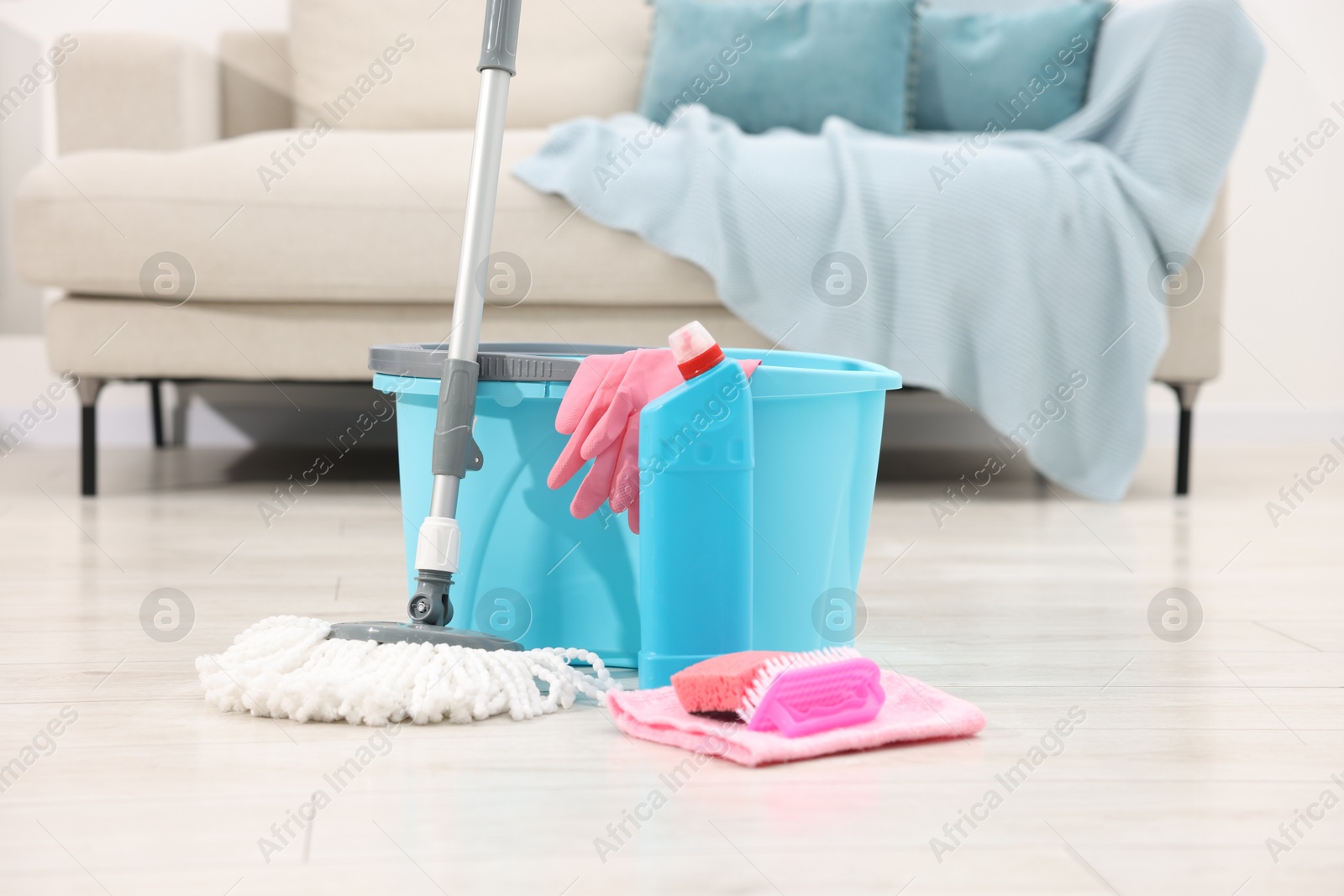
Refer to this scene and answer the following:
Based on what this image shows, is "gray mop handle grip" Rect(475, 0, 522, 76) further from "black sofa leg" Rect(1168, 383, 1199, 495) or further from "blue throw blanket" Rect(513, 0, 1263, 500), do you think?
"black sofa leg" Rect(1168, 383, 1199, 495)

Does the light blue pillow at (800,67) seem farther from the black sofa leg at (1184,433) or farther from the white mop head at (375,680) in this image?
the white mop head at (375,680)

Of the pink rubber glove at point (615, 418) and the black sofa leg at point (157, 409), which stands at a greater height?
the pink rubber glove at point (615, 418)

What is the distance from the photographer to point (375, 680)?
731mm

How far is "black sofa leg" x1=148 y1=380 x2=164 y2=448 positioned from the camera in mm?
2266

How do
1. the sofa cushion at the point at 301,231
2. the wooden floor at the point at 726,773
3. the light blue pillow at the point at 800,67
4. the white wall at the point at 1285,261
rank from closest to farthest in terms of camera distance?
the wooden floor at the point at 726,773 → the sofa cushion at the point at 301,231 → the light blue pillow at the point at 800,67 → the white wall at the point at 1285,261

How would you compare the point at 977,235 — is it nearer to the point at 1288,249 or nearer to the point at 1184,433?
the point at 1184,433

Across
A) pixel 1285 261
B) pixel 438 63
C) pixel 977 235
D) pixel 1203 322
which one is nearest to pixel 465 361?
pixel 977 235

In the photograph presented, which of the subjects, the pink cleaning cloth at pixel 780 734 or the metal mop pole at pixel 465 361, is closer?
the pink cleaning cloth at pixel 780 734

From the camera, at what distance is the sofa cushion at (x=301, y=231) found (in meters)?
1.61

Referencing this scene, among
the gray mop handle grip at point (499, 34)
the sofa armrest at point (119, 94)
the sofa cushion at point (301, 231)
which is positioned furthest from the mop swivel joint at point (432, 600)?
the sofa armrest at point (119, 94)

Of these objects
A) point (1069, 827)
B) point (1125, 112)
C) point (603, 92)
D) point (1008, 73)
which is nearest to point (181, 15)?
point (603, 92)

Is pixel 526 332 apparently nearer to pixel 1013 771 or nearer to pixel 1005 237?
pixel 1005 237

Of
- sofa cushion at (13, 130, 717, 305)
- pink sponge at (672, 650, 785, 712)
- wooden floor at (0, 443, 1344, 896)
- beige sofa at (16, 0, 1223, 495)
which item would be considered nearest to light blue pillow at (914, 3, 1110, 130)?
beige sofa at (16, 0, 1223, 495)

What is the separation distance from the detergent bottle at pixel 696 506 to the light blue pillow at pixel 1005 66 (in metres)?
1.55
